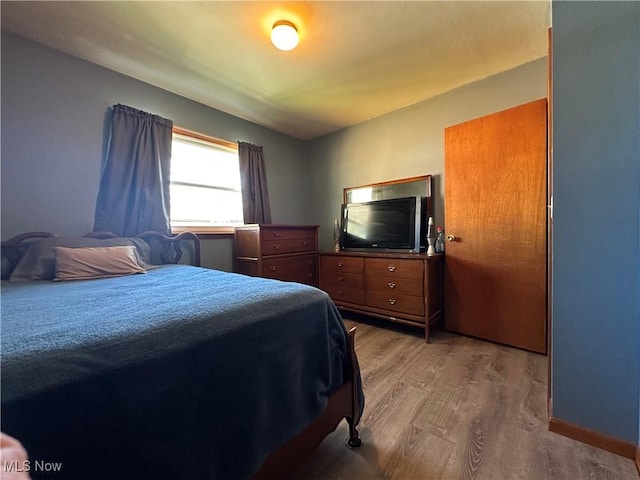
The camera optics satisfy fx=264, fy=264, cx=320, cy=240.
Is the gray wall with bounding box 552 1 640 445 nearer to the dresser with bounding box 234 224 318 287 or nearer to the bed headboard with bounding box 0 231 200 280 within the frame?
the dresser with bounding box 234 224 318 287

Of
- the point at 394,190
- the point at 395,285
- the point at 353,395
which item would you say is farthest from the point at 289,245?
the point at 353,395

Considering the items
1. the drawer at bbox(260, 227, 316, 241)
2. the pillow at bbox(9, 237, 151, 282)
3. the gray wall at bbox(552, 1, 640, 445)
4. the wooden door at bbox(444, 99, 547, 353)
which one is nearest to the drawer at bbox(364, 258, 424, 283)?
the wooden door at bbox(444, 99, 547, 353)

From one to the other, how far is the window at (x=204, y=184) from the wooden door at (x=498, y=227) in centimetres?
237

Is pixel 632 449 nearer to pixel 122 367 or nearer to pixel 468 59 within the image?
pixel 122 367

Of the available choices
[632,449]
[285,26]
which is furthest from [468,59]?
[632,449]

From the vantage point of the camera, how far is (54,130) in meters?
2.00

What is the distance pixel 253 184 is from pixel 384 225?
65.2 inches

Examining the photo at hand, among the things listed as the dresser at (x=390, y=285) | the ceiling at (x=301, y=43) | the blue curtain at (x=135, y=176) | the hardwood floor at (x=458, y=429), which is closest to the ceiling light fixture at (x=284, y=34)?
the ceiling at (x=301, y=43)

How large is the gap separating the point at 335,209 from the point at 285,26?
7.28 feet

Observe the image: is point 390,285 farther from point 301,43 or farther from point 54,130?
point 54,130

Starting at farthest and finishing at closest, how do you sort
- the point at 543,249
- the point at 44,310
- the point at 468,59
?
the point at 468,59 → the point at 543,249 → the point at 44,310

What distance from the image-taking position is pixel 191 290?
1214 millimetres

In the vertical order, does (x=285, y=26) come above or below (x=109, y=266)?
above

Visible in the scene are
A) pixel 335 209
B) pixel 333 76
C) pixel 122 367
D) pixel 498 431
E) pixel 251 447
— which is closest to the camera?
pixel 122 367
